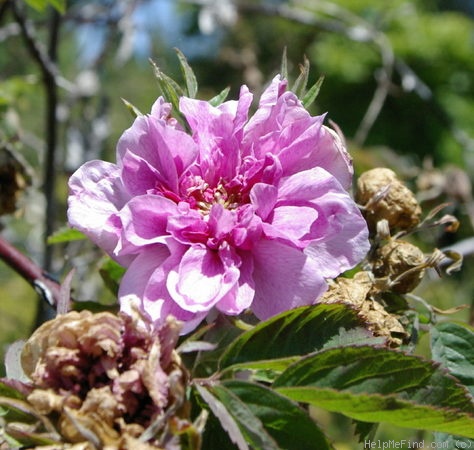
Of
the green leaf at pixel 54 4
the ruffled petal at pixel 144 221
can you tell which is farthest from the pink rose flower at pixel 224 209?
the green leaf at pixel 54 4

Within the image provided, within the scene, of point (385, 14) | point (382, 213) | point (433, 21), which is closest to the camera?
point (382, 213)

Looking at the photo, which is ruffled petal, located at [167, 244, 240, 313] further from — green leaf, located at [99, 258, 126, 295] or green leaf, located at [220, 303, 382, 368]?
green leaf, located at [99, 258, 126, 295]

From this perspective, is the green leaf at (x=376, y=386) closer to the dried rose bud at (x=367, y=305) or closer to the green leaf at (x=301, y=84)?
the dried rose bud at (x=367, y=305)

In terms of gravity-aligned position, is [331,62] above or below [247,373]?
below

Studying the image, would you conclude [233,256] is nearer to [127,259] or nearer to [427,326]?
[127,259]

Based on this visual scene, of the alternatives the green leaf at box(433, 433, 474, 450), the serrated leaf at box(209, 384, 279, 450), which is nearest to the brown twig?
the serrated leaf at box(209, 384, 279, 450)

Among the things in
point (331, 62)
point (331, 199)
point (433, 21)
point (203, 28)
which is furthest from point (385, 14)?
point (433, 21)
